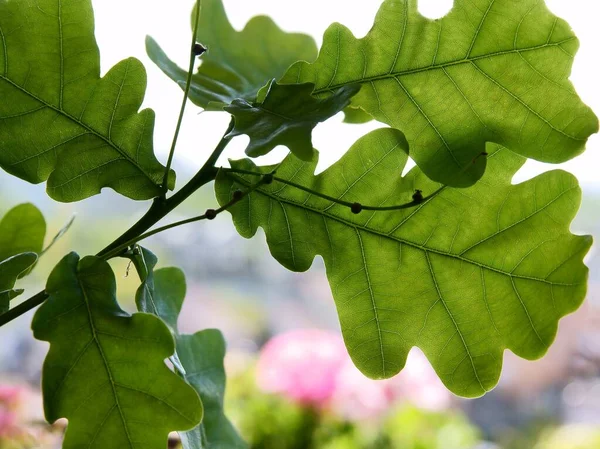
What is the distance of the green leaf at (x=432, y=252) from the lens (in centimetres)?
57

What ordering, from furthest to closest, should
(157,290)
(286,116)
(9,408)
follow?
(9,408)
(157,290)
(286,116)

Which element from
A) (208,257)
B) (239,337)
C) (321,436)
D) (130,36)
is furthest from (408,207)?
(239,337)

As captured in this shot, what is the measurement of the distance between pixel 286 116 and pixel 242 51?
1.06 ft

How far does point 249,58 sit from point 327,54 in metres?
0.25

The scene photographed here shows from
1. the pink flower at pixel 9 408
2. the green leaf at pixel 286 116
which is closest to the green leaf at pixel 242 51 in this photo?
the green leaf at pixel 286 116

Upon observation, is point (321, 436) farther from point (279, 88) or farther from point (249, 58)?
point (279, 88)

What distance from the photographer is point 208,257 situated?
2.72m

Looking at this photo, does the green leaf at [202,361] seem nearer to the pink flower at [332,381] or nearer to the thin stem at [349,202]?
the thin stem at [349,202]

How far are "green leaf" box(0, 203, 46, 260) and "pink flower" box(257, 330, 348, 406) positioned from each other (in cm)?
110

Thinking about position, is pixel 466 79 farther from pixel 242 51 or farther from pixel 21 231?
pixel 21 231

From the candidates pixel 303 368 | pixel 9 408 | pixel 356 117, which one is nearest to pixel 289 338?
pixel 303 368

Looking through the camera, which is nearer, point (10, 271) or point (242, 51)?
point (10, 271)

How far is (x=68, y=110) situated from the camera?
565 millimetres

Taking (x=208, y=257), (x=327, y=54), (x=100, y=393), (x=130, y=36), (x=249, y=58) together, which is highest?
(x=130, y=36)
